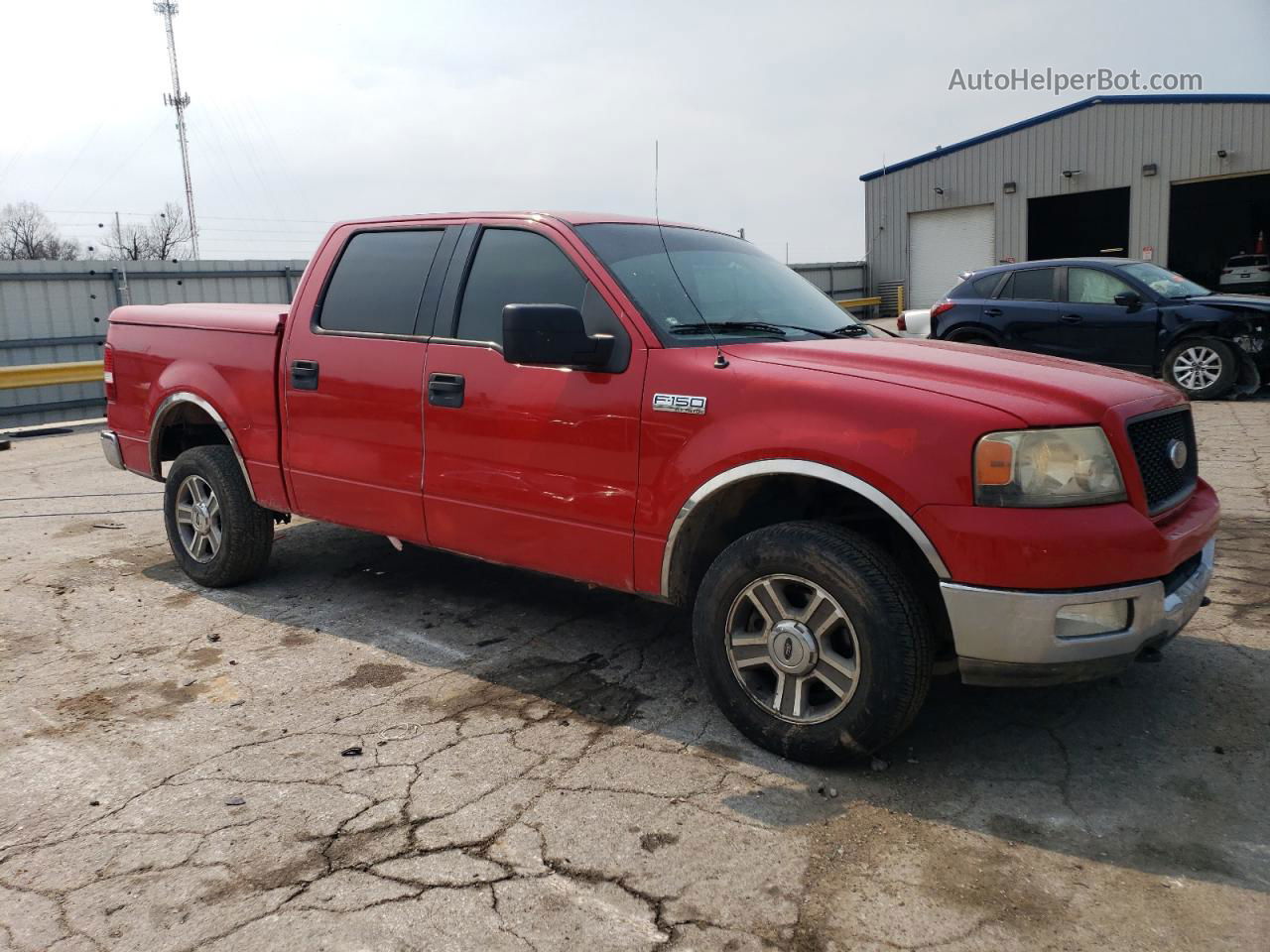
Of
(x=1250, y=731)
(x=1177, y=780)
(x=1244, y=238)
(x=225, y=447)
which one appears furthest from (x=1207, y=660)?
(x=1244, y=238)

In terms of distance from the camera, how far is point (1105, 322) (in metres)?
11.4

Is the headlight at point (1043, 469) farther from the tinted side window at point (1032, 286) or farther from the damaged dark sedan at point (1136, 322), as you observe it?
the tinted side window at point (1032, 286)

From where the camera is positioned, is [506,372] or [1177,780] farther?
[506,372]

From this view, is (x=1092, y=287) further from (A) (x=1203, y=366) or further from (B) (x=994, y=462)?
(B) (x=994, y=462)

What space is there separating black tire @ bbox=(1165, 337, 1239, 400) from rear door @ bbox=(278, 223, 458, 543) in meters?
9.66

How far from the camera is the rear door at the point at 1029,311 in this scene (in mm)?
11672

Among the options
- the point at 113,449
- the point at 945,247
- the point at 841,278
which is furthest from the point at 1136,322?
the point at 841,278

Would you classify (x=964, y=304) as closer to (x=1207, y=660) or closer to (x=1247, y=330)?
(x=1247, y=330)

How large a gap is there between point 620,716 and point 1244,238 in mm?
34805

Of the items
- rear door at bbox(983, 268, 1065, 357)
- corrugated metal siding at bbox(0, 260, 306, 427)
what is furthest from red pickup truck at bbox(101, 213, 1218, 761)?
corrugated metal siding at bbox(0, 260, 306, 427)

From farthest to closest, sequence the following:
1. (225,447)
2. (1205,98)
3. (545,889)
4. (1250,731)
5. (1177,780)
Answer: (1205,98), (225,447), (1250,731), (1177,780), (545,889)

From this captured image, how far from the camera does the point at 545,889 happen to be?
269 cm

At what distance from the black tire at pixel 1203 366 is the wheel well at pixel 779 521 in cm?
933

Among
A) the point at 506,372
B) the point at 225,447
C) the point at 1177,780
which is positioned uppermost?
the point at 506,372
